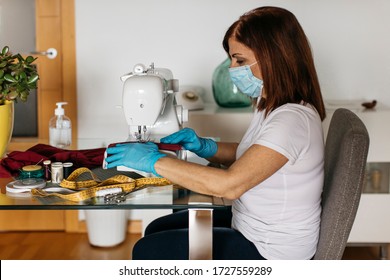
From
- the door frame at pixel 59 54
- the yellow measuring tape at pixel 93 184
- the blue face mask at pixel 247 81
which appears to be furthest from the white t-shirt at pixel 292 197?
the door frame at pixel 59 54

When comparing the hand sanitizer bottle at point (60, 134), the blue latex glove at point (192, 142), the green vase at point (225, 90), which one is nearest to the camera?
the blue latex glove at point (192, 142)

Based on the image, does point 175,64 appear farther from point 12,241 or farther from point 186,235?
point 186,235

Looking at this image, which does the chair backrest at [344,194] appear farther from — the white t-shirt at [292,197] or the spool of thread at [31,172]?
the spool of thread at [31,172]

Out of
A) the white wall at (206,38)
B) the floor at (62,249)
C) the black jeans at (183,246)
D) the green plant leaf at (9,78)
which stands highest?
the white wall at (206,38)

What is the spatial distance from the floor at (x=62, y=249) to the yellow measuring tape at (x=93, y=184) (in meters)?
1.40

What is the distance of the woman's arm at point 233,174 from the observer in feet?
5.26

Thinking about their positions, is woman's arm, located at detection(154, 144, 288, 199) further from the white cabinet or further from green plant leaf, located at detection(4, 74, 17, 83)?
the white cabinet

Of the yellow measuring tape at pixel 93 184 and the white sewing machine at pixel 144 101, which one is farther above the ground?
the white sewing machine at pixel 144 101

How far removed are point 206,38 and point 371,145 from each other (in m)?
1.06

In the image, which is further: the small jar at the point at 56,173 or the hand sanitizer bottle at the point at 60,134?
the hand sanitizer bottle at the point at 60,134

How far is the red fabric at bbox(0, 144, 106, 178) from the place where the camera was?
1854 mm

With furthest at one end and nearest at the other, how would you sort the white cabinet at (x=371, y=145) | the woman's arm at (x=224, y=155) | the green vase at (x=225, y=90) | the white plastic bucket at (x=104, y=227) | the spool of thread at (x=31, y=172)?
the white plastic bucket at (x=104, y=227) < the green vase at (x=225, y=90) < the white cabinet at (x=371, y=145) < the woman's arm at (x=224, y=155) < the spool of thread at (x=31, y=172)

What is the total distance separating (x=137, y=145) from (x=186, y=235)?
32 centimetres
